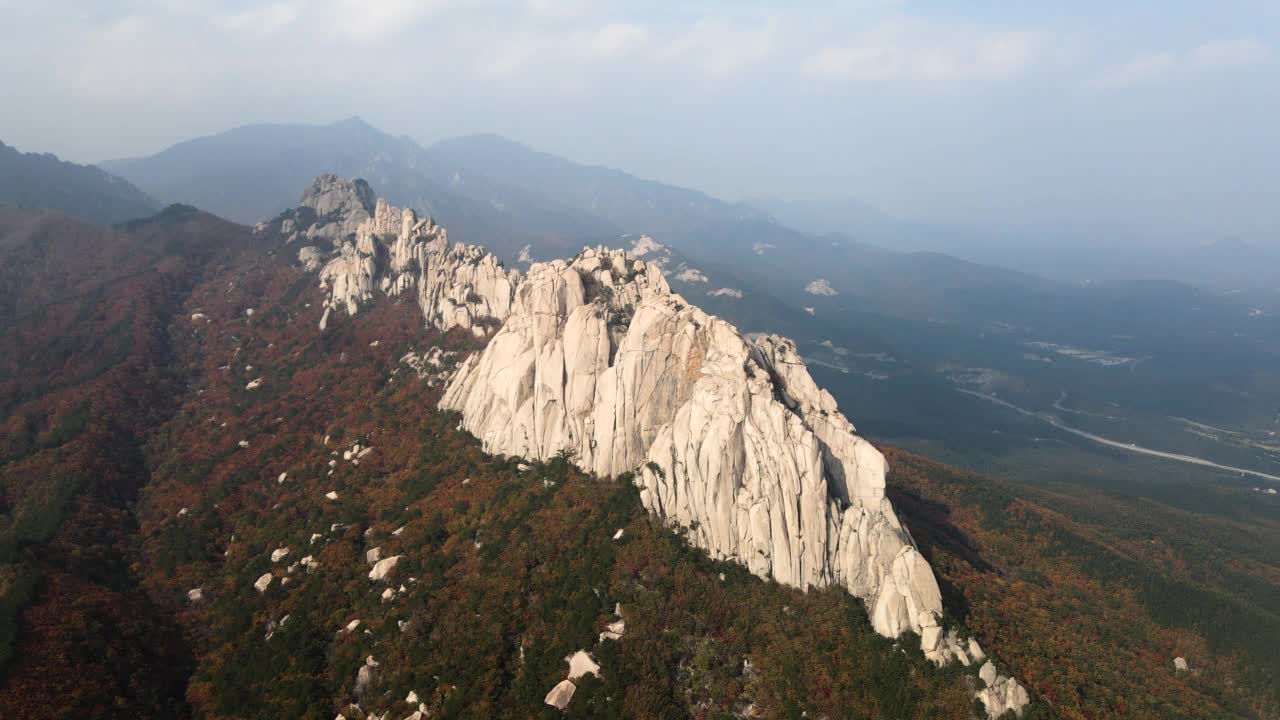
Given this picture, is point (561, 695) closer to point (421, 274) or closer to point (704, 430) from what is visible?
point (704, 430)

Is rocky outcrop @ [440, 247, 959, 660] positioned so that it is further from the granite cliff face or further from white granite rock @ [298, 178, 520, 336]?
white granite rock @ [298, 178, 520, 336]

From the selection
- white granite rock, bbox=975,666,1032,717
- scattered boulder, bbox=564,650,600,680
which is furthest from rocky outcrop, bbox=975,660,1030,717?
scattered boulder, bbox=564,650,600,680

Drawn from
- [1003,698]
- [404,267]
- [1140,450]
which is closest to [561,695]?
[1003,698]

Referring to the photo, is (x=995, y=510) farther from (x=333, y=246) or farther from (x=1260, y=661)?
(x=333, y=246)

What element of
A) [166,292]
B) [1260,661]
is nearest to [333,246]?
[166,292]

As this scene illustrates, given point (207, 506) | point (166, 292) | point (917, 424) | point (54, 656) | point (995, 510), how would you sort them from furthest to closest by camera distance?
point (917, 424), point (166, 292), point (995, 510), point (207, 506), point (54, 656)

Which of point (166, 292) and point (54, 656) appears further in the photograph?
point (166, 292)

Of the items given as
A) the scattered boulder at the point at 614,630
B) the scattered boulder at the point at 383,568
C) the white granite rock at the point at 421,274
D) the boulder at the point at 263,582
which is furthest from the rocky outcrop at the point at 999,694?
the white granite rock at the point at 421,274
